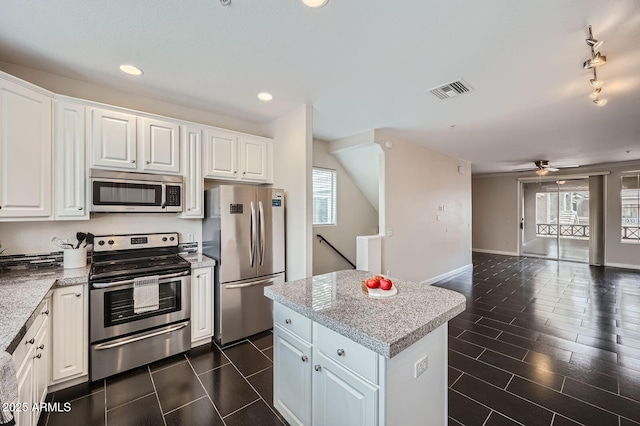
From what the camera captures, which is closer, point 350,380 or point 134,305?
point 350,380

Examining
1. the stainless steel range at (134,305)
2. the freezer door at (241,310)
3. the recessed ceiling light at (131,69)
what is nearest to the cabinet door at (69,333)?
the stainless steel range at (134,305)

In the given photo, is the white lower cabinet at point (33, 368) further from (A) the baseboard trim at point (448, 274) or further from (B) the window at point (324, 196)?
(A) the baseboard trim at point (448, 274)

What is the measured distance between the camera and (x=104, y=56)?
7.06 feet

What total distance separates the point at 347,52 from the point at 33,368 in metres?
3.01

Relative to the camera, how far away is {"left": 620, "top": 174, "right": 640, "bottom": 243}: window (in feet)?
21.0

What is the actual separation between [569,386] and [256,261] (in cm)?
312

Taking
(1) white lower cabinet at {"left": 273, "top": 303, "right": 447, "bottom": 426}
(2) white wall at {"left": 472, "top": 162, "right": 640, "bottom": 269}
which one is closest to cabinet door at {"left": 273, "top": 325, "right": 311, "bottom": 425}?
(1) white lower cabinet at {"left": 273, "top": 303, "right": 447, "bottom": 426}

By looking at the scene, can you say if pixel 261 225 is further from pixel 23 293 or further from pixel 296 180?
pixel 23 293

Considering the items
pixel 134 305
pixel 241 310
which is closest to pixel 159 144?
pixel 134 305

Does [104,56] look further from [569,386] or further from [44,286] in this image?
[569,386]

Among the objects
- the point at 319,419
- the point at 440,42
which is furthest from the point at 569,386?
the point at 440,42

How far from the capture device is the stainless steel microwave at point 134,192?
8.06ft

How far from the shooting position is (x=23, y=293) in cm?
177

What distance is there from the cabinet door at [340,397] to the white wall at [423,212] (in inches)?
115
